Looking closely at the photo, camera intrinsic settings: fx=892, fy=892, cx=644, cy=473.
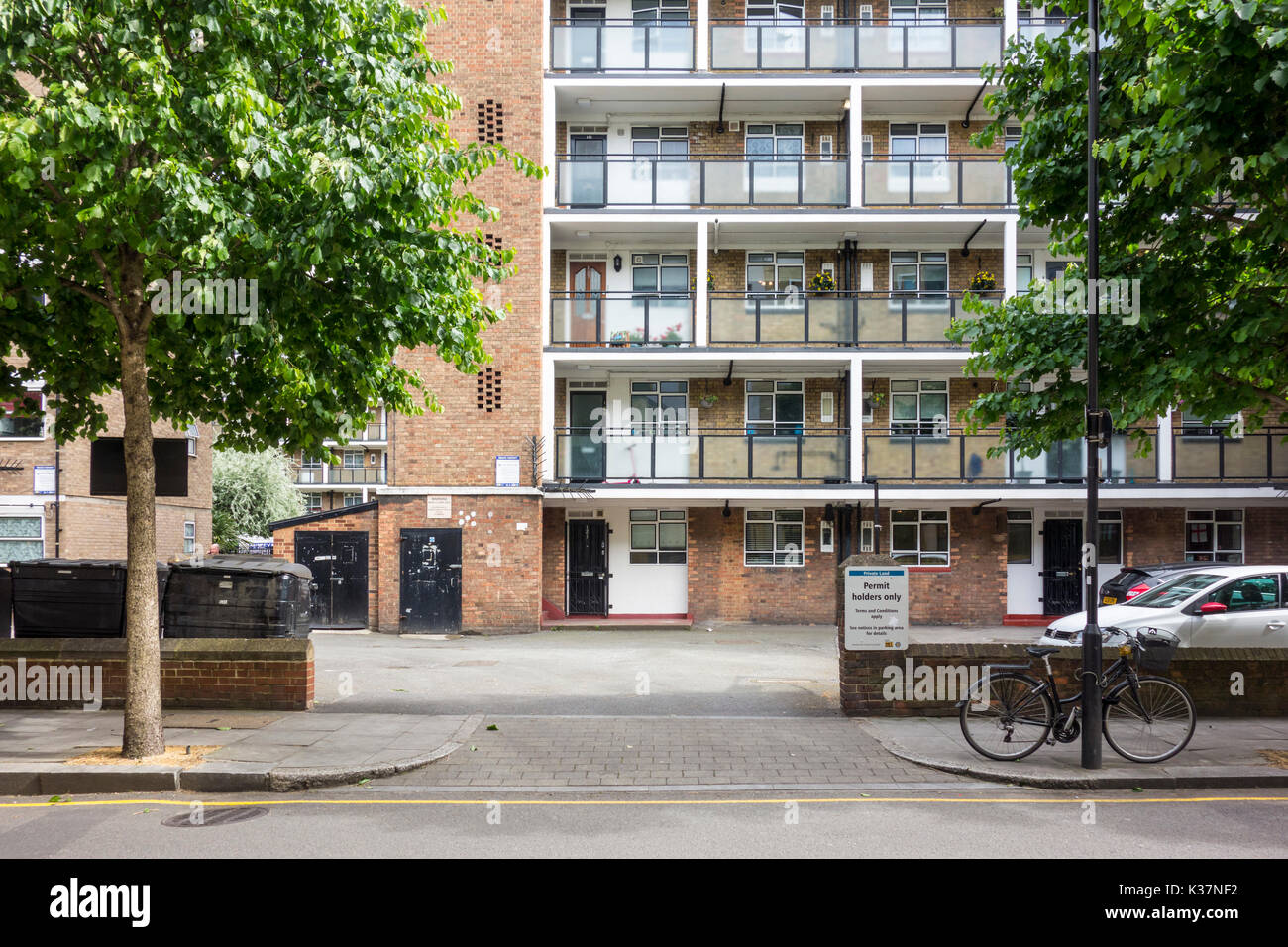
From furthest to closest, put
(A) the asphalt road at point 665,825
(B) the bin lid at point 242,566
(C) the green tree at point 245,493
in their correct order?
(C) the green tree at point 245,493
(B) the bin lid at point 242,566
(A) the asphalt road at point 665,825

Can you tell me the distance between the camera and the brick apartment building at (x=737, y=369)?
65.9 feet

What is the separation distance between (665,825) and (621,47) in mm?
19744

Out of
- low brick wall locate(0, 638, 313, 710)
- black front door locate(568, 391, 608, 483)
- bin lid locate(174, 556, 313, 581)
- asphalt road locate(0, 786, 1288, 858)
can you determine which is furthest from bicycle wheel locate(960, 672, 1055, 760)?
black front door locate(568, 391, 608, 483)

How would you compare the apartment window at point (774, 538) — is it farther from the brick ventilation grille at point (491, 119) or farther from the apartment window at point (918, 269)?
the brick ventilation grille at point (491, 119)

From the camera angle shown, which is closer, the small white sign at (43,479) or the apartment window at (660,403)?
the apartment window at (660,403)

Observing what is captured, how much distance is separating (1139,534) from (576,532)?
13640mm

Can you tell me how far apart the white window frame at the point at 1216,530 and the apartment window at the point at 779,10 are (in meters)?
15.6

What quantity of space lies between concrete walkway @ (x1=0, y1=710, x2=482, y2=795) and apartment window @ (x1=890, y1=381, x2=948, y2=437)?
1511 cm

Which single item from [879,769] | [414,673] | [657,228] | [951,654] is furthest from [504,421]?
[879,769]

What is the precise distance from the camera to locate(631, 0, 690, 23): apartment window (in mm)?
22188

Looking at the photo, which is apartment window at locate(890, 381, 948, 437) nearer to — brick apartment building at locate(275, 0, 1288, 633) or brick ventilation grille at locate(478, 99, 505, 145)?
brick apartment building at locate(275, 0, 1288, 633)

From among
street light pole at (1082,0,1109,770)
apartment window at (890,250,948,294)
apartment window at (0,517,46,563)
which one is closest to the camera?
street light pole at (1082,0,1109,770)

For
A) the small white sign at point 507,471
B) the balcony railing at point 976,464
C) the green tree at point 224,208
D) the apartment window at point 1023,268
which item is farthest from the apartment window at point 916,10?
the green tree at point 224,208

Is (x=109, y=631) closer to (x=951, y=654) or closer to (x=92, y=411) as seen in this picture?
(x=92, y=411)
